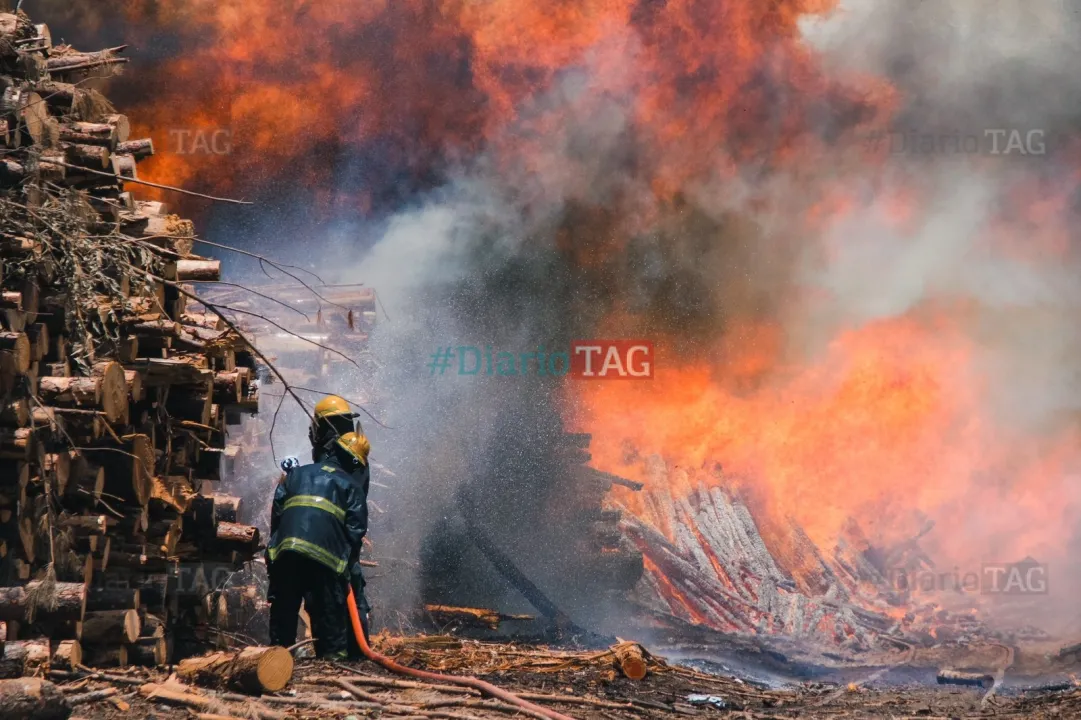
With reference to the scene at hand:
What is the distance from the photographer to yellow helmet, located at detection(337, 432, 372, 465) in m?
6.40

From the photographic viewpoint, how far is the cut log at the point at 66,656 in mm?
5195

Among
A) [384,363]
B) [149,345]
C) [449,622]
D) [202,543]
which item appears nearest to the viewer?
[149,345]

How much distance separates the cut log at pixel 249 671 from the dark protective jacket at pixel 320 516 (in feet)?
3.38

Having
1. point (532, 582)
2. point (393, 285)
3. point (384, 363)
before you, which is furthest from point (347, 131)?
point (532, 582)

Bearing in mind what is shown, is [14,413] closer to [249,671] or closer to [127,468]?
[127,468]

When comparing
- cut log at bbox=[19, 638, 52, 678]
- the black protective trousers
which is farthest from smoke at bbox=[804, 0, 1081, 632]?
cut log at bbox=[19, 638, 52, 678]

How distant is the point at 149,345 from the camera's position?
236 inches

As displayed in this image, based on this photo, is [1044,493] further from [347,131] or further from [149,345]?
[149,345]

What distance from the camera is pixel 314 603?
237 inches

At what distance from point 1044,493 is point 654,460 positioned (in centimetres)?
447

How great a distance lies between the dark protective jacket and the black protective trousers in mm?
73

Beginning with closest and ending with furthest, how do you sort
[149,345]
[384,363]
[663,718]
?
[663,718], [149,345], [384,363]

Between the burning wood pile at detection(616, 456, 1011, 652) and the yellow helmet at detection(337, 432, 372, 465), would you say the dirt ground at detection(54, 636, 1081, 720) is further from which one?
the burning wood pile at detection(616, 456, 1011, 652)

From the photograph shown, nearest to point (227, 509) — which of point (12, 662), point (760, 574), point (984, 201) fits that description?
point (12, 662)
